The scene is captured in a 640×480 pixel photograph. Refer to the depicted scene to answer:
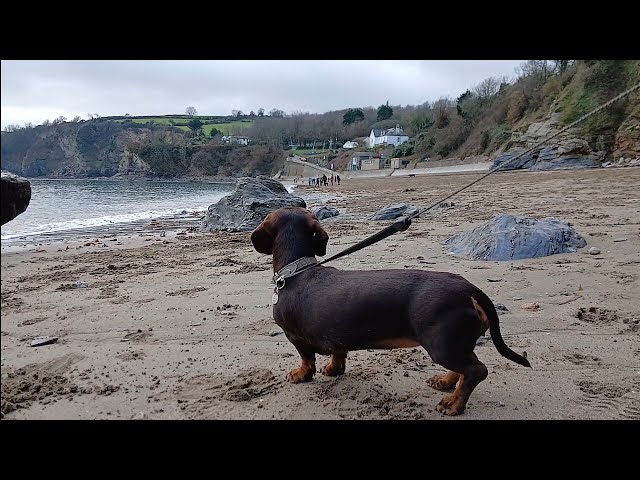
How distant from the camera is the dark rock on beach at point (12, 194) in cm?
198

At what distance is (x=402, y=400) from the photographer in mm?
2914

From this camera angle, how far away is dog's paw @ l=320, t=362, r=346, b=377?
327cm

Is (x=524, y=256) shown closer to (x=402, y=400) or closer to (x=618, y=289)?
(x=618, y=289)

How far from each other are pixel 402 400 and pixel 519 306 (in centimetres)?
230

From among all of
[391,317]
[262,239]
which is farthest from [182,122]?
[391,317]

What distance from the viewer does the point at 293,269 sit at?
315 centimetres

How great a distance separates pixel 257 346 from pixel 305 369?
0.79 m

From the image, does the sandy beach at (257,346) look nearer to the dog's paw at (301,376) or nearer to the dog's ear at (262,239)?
the dog's paw at (301,376)

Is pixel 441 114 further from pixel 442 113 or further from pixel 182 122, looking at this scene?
pixel 182 122

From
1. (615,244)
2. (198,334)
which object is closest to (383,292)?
(198,334)

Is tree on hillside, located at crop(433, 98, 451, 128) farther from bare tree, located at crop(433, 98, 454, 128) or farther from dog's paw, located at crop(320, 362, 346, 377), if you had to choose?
dog's paw, located at crop(320, 362, 346, 377)

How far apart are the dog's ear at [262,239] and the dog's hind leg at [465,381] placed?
58.8 inches

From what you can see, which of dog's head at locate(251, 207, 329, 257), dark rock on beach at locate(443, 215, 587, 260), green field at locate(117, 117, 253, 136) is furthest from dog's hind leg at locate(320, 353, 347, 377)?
dark rock on beach at locate(443, 215, 587, 260)
